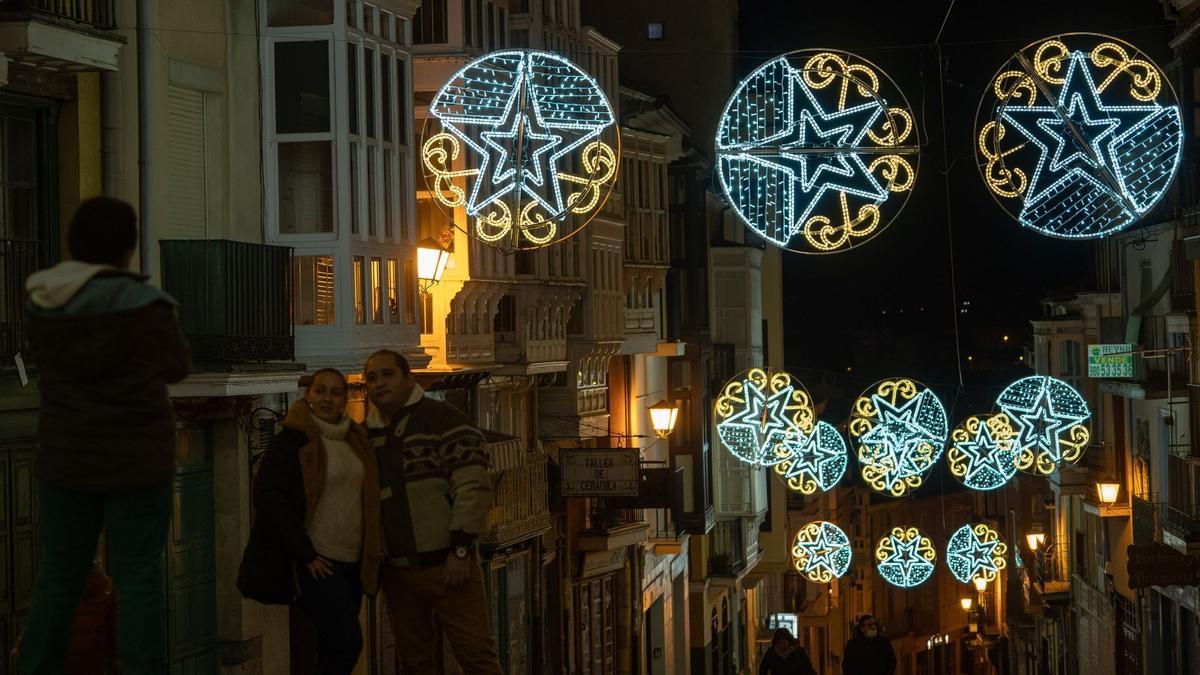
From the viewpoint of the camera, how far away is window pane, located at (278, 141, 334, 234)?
62.1 feet

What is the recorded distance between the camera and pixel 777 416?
29859mm

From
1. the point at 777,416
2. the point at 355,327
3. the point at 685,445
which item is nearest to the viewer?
the point at 355,327

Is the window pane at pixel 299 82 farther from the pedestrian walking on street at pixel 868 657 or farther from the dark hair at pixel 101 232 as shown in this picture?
the dark hair at pixel 101 232

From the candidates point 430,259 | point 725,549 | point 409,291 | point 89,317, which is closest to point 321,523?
point 89,317

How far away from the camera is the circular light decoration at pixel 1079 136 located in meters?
17.0

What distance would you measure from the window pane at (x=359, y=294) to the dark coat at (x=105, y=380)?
1205cm

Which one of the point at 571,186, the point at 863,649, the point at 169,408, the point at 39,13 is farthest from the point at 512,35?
the point at 169,408

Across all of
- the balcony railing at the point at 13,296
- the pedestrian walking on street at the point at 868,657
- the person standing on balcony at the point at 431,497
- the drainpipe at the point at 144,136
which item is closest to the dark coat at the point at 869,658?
the pedestrian walking on street at the point at 868,657

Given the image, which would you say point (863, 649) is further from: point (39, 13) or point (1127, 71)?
point (39, 13)

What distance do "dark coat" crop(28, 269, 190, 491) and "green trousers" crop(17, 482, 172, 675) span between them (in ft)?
0.33

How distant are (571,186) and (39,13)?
1163cm

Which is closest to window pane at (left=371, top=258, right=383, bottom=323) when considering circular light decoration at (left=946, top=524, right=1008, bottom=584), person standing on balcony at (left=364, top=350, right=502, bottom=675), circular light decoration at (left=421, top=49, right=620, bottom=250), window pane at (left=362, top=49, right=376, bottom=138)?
circular light decoration at (left=421, top=49, right=620, bottom=250)

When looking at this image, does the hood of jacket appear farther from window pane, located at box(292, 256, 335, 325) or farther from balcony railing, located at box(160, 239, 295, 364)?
window pane, located at box(292, 256, 335, 325)

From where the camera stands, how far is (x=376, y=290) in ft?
63.9
